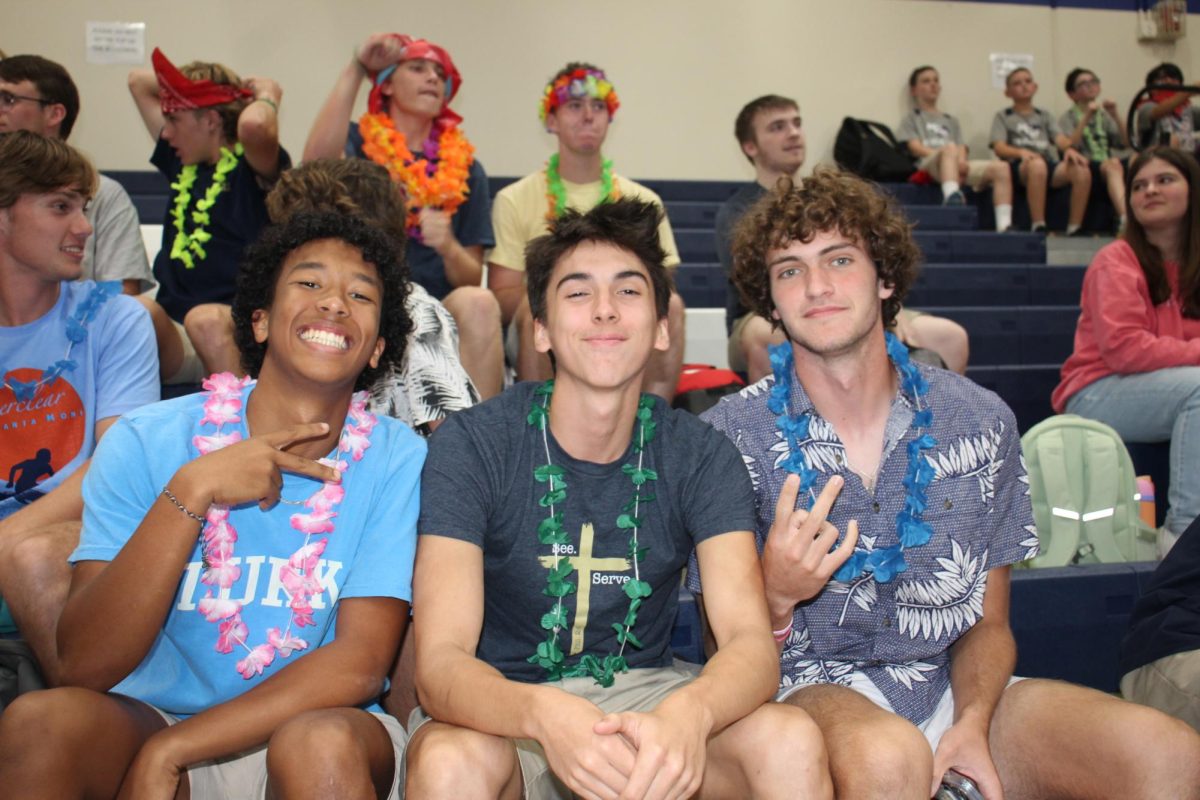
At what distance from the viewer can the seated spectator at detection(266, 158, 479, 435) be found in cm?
232

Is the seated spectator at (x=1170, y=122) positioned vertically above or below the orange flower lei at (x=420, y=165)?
above

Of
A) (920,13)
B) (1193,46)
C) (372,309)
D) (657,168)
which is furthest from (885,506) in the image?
(1193,46)

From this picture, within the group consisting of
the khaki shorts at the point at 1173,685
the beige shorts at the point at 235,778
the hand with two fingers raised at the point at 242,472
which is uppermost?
the hand with two fingers raised at the point at 242,472

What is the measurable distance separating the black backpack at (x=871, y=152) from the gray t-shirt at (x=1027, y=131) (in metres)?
0.79

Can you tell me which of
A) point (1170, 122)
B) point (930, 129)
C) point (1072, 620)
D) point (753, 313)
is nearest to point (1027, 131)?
point (930, 129)

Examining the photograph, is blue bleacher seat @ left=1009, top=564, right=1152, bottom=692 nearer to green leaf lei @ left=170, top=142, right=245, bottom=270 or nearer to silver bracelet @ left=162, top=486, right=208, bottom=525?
silver bracelet @ left=162, top=486, right=208, bottom=525

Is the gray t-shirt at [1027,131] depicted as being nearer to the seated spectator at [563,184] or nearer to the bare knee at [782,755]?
the seated spectator at [563,184]

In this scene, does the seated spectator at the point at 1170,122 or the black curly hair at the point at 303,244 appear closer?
the black curly hair at the point at 303,244

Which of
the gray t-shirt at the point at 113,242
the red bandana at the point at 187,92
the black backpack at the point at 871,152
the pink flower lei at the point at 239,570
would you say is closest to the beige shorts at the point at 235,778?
the pink flower lei at the point at 239,570

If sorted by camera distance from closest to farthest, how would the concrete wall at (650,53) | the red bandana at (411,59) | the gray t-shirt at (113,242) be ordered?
1. the gray t-shirt at (113,242)
2. the red bandana at (411,59)
3. the concrete wall at (650,53)

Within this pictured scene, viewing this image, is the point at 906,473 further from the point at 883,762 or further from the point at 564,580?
the point at 564,580

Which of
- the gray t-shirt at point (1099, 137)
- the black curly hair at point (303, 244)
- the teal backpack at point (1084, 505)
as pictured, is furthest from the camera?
the gray t-shirt at point (1099, 137)

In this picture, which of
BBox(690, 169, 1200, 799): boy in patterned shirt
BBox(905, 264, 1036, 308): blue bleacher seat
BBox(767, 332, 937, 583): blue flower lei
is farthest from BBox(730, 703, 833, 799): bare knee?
BBox(905, 264, 1036, 308): blue bleacher seat

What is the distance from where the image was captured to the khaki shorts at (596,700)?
1.60 meters
